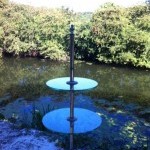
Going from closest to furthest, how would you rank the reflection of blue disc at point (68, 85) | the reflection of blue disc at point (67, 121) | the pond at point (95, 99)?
the reflection of blue disc at point (68, 85)
the reflection of blue disc at point (67, 121)
the pond at point (95, 99)

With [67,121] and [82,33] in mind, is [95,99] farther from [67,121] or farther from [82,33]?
[82,33]

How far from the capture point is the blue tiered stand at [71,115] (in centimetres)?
369

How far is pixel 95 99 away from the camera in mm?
10758

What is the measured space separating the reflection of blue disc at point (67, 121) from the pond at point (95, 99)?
737mm

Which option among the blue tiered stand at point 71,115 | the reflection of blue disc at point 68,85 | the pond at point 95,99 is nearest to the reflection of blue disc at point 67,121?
the blue tiered stand at point 71,115

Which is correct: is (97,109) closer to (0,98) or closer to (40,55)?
(0,98)

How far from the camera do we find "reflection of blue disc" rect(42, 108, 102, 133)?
3889mm

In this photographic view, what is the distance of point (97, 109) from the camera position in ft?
31.9

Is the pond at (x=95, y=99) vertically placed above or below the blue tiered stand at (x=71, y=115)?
below

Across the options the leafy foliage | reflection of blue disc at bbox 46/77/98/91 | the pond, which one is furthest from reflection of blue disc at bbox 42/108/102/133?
the leafy foliage

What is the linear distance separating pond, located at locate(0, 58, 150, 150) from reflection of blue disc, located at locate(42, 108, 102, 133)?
737mm

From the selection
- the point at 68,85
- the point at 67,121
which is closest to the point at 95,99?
the point at 67,121

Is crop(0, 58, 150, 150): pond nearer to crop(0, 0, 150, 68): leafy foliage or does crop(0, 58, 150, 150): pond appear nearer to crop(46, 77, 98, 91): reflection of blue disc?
crop(0, 0, 150, 68): leafy foliage

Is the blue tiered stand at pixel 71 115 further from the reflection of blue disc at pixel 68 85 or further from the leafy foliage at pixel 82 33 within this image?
the leafy foliage at pixel 82 33
